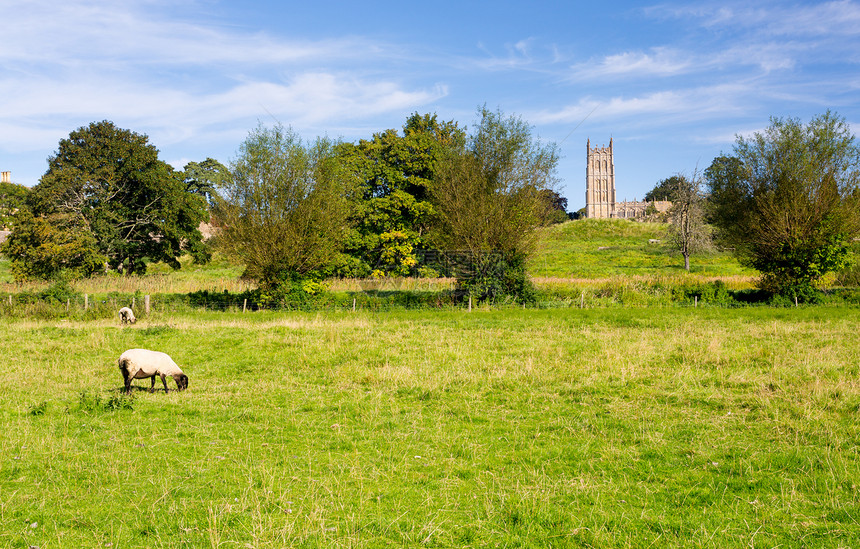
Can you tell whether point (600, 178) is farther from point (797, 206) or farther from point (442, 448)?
point (442, 448)

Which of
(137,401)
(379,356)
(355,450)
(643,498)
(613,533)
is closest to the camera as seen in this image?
(613,533)

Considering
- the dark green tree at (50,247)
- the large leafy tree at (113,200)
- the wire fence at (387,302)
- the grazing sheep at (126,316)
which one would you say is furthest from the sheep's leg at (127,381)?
the large leafy tree at (113,200)


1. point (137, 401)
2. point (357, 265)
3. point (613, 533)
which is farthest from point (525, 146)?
point (613, 533)

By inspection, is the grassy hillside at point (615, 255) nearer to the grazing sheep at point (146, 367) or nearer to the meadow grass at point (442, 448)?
the meadow grass at point (442, 448)

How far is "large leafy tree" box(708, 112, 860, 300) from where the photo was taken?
123 ft

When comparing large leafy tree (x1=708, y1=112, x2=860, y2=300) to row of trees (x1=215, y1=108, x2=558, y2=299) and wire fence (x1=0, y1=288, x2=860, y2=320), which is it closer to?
wire fence (x1=0, y1=288, x2=860, y2=320)

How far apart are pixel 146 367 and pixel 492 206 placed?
26995 millimetres

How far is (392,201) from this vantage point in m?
55.1

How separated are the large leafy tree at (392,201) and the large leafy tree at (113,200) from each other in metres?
16.9

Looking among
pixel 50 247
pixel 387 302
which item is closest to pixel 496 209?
pixel 387 302

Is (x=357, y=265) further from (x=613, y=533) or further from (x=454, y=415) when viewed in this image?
(x=613, y=533)

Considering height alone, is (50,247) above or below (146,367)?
above

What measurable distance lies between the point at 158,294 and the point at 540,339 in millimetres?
29622

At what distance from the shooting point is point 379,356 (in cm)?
2073
